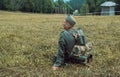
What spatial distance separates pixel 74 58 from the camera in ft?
19.9

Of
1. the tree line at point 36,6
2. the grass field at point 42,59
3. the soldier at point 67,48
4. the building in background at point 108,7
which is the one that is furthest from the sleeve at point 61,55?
the tree line at point 36,6

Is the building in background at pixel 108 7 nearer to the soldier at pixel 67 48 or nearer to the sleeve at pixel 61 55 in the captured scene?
the soldier at pixel 67 48

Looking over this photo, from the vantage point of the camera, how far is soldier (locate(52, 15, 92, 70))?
5.89 meters

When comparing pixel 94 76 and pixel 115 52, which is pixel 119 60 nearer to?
pixel 115 52

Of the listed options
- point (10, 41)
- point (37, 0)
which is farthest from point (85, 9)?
point (10, 41)

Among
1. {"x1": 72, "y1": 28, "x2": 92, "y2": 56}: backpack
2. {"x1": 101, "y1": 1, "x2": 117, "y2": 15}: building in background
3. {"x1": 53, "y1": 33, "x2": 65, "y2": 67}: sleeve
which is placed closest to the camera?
{"x1": 53, "y1": 33, "x2": 65, "y2": 67}: sleeve

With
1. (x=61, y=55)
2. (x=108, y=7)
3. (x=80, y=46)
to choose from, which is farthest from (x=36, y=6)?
(x=61, y=55)

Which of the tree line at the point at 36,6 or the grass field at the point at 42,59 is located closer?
the grass field at the point at 42,59

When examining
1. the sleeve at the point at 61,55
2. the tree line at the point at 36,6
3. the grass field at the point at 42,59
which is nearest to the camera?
the grass field at the point at 42,59

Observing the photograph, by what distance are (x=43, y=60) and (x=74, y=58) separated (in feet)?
1.88

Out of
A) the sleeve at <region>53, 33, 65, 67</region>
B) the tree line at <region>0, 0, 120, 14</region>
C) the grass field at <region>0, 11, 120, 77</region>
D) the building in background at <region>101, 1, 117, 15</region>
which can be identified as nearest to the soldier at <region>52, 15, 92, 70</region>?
the sleeve at <region>53, 33, 65, 67</region>

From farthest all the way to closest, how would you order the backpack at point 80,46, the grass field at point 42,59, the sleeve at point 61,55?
the backpack at point 80,46, the sleeve at point 61,55, the grass field at point 42,59

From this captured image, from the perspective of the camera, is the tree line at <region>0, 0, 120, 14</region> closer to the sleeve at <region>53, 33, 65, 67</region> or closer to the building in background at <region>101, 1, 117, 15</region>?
the building in background at <region>101, 1, 117, 15</region>

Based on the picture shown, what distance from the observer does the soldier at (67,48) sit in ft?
19.3
